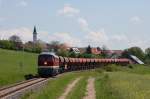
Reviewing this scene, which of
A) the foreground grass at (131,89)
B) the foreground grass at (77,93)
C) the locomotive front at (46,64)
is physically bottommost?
the foreground grass at (77,93)

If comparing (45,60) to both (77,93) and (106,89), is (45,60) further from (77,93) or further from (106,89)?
(77,93)

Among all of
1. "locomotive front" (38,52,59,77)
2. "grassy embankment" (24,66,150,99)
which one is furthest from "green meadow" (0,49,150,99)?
"locomotive front" (38,52,59,77)

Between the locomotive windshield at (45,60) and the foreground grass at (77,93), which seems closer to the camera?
the foreground grass at (77,93)

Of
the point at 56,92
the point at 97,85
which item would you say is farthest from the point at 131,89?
the point at 97,85

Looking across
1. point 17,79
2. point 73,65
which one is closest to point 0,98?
point 17,79

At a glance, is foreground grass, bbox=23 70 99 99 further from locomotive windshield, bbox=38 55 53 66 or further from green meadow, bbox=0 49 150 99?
locomotive windshield, bbox=38 55 53 66

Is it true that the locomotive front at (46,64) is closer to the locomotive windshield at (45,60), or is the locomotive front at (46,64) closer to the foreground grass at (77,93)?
the locomotive windshield at (45,60)

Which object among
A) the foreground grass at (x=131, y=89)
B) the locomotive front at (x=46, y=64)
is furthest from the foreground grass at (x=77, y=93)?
the locomotive front at (x=46, y=64)

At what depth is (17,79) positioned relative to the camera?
53125mm

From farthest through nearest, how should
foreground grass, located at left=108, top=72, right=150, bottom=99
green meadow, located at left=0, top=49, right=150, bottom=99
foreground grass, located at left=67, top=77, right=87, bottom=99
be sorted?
foreground grass, located at left=67, top=77, right=87, bottom=99, green meadow, located at left=0, top=49, right=150, bottom=99, foreground grass, located at left=108, top=72, right=150, bottom=99

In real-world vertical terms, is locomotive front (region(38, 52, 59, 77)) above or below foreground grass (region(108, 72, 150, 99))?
above

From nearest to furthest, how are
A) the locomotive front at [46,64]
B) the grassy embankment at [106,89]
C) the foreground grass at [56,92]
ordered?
the grassy embankment at [106,89] → the foreground grass at [56,92] → the locomotive front at [46,64]

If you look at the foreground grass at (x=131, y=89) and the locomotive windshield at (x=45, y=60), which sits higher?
the locomotive windshield at (x=45, y=60)

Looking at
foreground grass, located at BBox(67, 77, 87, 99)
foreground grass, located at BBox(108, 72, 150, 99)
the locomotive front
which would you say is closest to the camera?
foreground grass, located at BBox(108, 72, 150, 99)
